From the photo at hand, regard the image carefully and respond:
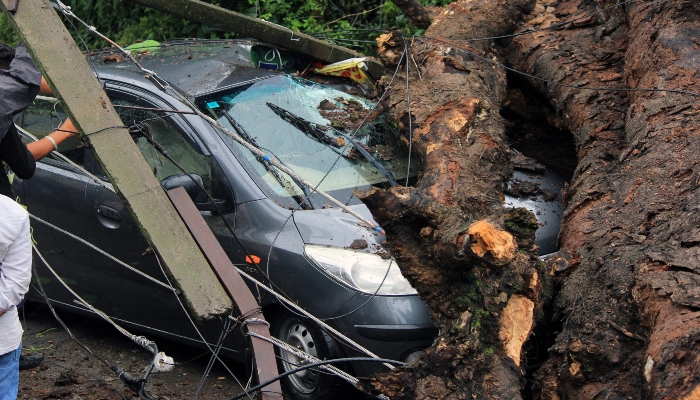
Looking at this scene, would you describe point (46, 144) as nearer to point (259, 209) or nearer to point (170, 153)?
→ point (170, 153)

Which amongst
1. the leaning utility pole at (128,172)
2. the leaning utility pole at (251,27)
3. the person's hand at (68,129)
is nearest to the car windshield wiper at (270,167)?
the person's hand at (68,129)

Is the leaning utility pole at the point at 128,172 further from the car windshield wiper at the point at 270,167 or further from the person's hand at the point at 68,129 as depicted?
the car windshield wiper at the point at 270,167

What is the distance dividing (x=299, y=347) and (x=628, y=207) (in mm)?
1663

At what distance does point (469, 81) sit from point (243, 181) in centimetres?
147

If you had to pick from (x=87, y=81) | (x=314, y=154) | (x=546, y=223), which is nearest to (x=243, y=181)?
(x=314, y=154)

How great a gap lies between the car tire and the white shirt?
1202 mm

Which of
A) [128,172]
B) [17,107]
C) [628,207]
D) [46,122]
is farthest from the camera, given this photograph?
[46,122]

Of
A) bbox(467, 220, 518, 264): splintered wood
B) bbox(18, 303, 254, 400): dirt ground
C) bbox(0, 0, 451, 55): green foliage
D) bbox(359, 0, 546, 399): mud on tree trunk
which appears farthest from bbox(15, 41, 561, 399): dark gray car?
bbox(0, 0, 451, 55): green foliage

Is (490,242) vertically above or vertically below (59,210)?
above

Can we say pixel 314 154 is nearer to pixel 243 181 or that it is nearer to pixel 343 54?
pixel 243 181

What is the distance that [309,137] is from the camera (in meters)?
4.66

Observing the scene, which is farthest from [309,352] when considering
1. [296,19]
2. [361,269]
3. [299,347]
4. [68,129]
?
[296,19]

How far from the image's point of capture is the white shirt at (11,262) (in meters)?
2.95

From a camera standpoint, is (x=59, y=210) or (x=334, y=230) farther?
(x=59, y=210)
